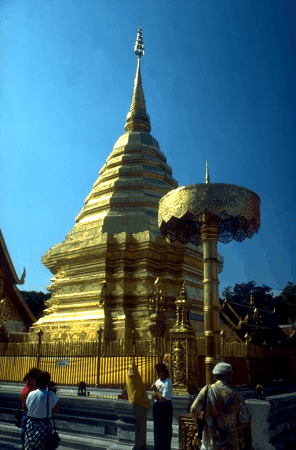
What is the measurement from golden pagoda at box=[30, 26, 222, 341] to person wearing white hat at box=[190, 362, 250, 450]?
9.23 m

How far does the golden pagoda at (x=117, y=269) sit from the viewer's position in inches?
531

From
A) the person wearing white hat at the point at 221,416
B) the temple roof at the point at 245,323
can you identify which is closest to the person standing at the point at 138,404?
the person wearing white hat at the point at 221,416

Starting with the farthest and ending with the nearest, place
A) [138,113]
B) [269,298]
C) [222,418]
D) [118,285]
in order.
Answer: [269,298] < [138,113] < [118,285] < [222,418]

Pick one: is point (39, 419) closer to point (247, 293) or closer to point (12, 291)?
point (12, 291)

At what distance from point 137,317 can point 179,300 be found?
6.05m

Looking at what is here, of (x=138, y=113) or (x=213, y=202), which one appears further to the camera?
(x=138, y=113)

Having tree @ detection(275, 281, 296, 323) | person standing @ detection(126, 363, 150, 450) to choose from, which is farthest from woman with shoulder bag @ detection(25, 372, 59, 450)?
tree @ detection(275, 281, 296, 323)

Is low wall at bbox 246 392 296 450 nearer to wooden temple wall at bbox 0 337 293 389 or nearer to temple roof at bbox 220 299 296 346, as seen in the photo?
wooden temple wall at bbox 0 337 293 389

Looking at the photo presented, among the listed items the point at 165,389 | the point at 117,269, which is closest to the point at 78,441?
the point at 165,389

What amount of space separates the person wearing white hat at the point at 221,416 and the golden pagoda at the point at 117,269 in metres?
9.23

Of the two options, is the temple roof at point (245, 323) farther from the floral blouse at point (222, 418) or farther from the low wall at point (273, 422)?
the floral blouse at point (222, 418)

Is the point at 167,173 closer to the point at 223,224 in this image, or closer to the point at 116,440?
the point at 223,224

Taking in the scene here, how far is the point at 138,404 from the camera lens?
5746 mm

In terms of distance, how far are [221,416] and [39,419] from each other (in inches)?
82.3
